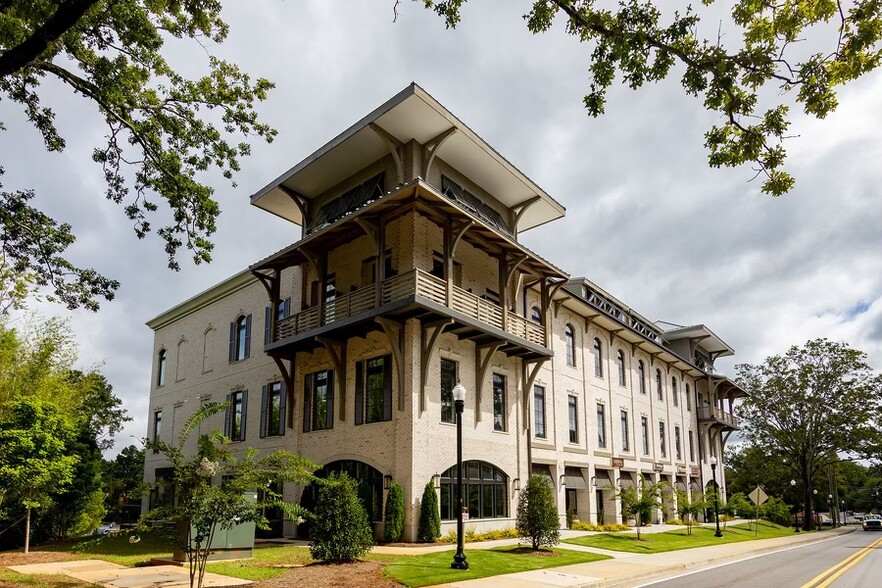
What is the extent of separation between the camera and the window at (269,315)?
28.3 m

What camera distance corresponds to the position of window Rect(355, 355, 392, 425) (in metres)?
22.0

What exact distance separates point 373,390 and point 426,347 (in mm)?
2838

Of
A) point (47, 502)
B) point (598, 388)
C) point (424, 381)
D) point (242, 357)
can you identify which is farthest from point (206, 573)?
point (598, 388)

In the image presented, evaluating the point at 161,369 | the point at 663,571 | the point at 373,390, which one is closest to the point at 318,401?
the point at 373,390

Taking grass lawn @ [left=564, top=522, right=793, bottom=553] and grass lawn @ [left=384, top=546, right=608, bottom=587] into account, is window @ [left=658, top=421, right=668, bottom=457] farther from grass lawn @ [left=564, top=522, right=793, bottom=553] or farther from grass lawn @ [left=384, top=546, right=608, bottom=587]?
grass lawn @ [left=384, top=546, right=608, bottom=587]

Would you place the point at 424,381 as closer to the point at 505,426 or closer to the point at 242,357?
the point at 505,426

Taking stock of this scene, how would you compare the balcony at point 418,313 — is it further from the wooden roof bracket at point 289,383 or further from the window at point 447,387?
the window at point 447,387

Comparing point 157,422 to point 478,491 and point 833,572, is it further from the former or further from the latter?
point 833,572

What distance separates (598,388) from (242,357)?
18.4 meters

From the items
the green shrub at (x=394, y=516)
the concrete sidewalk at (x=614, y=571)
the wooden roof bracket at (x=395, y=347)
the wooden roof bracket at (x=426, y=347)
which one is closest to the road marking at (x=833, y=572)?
the concrete sidewalk at (x=614, y=571)

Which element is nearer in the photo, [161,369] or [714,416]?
[161,369]

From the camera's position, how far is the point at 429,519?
19938 millimetres

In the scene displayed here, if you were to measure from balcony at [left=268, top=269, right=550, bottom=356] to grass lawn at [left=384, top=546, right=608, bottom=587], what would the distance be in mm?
7325

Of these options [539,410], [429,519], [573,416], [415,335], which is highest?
[415,335]
